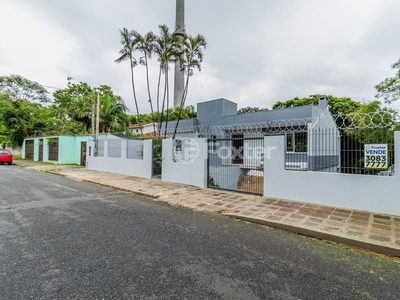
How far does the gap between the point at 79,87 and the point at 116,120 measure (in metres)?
16.6

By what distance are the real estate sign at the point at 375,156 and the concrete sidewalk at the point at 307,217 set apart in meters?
1.15

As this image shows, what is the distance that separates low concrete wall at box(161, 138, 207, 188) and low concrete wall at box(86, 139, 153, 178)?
3.66 ft

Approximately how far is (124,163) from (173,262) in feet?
32.6

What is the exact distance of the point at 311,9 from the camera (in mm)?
9383

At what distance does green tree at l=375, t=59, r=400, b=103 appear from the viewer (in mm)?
11981

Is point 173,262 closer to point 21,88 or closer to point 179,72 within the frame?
point 179,72

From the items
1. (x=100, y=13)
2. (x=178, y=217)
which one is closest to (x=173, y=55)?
(x=100, y=13)

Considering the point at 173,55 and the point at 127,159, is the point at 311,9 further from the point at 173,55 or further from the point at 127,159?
the point at 127,159

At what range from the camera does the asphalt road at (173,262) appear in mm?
2139

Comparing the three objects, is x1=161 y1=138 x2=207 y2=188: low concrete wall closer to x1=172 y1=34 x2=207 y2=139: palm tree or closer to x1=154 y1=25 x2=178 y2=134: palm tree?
x1=172 y1=34 x2=207 y2=139: palm tree

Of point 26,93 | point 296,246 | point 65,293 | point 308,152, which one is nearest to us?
point 65,293

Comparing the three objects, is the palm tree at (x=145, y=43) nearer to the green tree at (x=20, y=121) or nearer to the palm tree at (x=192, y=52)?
the palm tree at (x=192, y=52)

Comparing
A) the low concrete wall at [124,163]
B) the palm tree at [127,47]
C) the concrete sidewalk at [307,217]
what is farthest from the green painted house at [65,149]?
the concrete sidewalk at [307,217]

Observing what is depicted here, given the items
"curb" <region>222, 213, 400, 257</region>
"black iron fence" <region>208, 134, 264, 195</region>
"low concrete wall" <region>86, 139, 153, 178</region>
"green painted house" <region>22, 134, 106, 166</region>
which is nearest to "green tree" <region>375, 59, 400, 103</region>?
"black iron fence" <region>208, 134, 264, 195</region>
